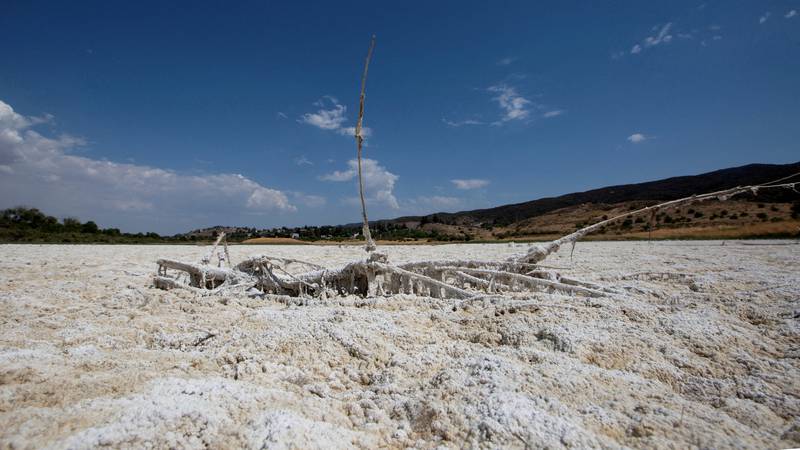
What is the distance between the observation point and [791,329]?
9.43 feet

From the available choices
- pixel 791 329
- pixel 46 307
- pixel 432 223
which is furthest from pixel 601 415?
pixel 432 223

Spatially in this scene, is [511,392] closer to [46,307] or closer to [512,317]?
[512,317]

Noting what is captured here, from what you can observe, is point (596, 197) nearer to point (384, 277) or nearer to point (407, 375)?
point (384, 277)

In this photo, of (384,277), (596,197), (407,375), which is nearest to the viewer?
(407,375)

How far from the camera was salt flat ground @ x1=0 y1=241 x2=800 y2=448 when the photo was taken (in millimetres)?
1531

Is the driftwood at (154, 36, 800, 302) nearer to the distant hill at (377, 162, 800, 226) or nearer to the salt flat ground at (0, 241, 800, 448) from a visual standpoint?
A: the salt flat ground at (0, 241, 800, 448)

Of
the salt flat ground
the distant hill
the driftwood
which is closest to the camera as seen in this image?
the salt flat ground

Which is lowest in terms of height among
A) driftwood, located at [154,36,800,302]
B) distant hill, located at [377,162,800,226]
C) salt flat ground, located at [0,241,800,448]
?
salt flat ground, located at [0,241,800,448]

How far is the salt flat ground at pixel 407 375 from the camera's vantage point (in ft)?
5.02

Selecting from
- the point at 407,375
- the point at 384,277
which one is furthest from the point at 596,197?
the point at 407,375

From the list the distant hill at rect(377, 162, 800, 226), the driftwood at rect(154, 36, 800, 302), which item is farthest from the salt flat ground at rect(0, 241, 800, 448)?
the distant hill at rect(377, 162, 800, 226)

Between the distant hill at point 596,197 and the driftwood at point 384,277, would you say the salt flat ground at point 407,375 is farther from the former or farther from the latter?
the distant hill at point 596,197

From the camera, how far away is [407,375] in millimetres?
2145

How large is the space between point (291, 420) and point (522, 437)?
989 millimetres
